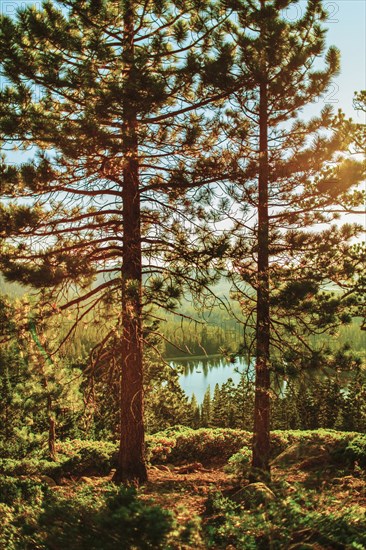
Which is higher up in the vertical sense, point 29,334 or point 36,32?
point 36,32

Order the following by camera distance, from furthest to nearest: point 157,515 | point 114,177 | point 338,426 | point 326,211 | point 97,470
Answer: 1. point 338,426
2. point 97,470
3. point 326,211
4. point 114,177
5. point 157,515

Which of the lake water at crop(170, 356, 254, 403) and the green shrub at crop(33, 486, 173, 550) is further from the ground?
the green shrub at crop(33, 486, 173, 550)

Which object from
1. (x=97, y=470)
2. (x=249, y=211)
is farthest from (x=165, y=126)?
(x=97, y=470)

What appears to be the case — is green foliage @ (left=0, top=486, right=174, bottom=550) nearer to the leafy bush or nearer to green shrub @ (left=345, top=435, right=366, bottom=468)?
green shrub @ (left=345, top=435, right=366, bottom=468)

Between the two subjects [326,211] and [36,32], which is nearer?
Result: [36,32]

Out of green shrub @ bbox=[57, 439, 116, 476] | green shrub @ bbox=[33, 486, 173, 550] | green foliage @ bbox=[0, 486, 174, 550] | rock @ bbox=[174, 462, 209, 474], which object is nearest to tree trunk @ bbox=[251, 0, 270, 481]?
rock @ bbox=[174, 462, 209, 474]

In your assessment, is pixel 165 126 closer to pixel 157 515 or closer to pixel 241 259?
pixel 241 259

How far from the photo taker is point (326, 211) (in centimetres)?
861

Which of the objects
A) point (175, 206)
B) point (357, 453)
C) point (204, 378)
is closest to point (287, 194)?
point (175, 206)

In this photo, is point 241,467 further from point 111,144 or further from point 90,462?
point 90,462

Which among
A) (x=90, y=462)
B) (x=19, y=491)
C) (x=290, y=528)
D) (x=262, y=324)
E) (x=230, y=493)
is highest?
(x=262, y=324)

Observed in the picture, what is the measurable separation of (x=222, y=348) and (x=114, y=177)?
3595 millimetres

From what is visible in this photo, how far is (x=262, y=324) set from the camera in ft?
26.5

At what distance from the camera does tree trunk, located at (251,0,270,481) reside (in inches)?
313
